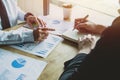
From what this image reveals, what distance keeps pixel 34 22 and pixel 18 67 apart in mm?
489

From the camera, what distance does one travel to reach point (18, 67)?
3.08ft

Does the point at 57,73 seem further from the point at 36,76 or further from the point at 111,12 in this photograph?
the point at 111,12

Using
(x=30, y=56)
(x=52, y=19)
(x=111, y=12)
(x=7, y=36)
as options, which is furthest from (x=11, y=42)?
(x=111, y=12)

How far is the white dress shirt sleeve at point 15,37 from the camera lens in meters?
1.11

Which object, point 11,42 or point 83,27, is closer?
point 11,42

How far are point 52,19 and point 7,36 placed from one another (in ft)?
1.31

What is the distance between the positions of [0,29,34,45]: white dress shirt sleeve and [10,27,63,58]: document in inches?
1.1

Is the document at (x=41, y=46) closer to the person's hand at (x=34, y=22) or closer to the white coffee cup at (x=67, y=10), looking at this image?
the person's hand at (x=34, y=22)

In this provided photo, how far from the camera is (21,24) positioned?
4.47 ft

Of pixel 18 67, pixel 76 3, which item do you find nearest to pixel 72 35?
pixel 18 67

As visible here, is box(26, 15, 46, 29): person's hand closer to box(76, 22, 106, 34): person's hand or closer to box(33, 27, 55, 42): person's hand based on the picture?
box(33, 27, 55, 42): person's hand

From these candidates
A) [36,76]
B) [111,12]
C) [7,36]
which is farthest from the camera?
[111,12]

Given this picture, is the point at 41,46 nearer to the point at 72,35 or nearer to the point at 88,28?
the point at 72,35

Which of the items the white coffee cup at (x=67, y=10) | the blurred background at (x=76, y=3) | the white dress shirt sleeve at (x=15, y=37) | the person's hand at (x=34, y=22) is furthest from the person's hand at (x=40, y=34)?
the blurred background at (x=76, y=3)
